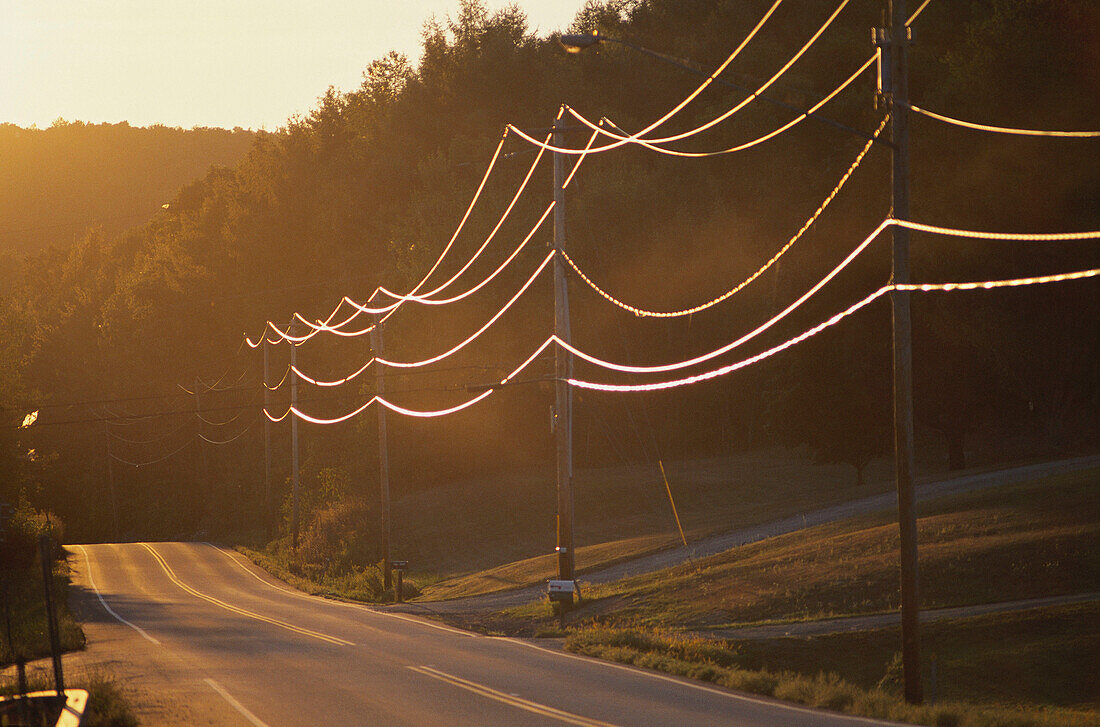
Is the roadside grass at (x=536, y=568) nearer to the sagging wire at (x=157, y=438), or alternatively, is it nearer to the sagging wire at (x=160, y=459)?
the sagging wire at (x=160, y=459)

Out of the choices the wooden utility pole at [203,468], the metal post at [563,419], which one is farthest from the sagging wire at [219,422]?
the metal post at [563,419]

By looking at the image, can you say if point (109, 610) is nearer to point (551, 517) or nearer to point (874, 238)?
point (551, 517)

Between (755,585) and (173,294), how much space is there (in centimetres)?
8446

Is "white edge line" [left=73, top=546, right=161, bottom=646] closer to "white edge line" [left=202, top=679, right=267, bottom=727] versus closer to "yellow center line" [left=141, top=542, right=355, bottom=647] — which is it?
"yellow center line" [left=141, top=542, right=355, bottom=647]

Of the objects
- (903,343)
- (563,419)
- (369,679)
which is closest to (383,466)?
(563,419)

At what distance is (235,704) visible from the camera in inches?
648

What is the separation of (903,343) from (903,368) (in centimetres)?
36

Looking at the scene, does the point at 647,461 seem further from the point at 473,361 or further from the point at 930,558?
the point at 930,558

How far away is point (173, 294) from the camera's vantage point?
10356 centimetres

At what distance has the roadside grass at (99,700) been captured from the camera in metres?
14.4

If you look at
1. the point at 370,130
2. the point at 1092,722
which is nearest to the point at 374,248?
the point at 370,130

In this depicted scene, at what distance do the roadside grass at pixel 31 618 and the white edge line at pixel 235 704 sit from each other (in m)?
2.89

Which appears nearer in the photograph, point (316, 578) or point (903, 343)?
point (903, 343)

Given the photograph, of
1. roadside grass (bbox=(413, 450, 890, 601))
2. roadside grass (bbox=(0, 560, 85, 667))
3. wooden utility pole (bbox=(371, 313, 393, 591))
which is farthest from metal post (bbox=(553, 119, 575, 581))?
roadside grass (bbox=(0, 560, 85, 667))
